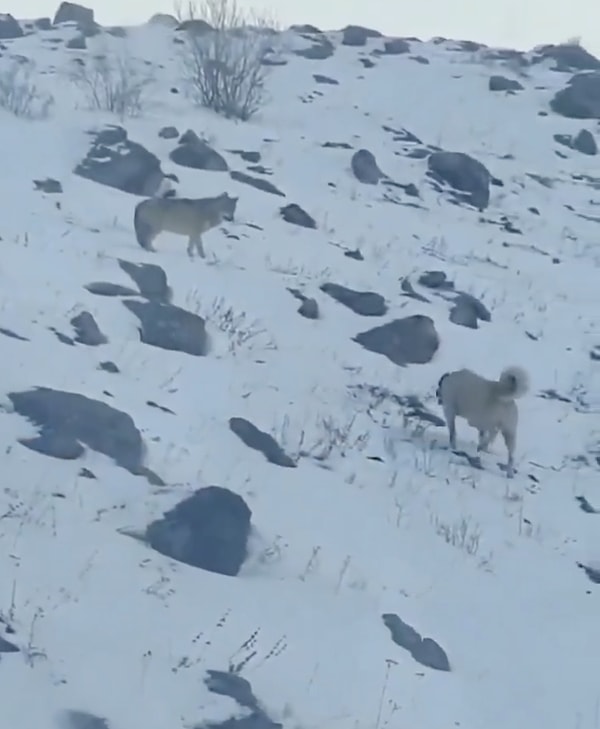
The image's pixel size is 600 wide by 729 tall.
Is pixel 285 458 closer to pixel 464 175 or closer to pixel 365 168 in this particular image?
pixel 365 168

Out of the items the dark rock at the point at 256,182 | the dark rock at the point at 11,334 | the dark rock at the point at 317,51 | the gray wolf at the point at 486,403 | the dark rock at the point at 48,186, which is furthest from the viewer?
the dark rock at the point at 317,51

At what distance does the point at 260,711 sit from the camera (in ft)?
23.1

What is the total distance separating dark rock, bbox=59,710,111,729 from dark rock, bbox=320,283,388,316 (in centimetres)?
1008

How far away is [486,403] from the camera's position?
12.2m

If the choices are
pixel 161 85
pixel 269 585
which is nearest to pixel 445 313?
pixel 269 585

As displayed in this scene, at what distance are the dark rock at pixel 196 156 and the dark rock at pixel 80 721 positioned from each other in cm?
1672

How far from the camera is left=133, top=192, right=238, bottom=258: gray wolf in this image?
16875 mm

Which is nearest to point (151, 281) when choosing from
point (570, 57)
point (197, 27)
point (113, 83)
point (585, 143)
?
point (113, 83)

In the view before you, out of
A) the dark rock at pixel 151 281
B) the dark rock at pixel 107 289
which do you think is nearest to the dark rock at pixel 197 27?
the dark rock at pixel 151 281

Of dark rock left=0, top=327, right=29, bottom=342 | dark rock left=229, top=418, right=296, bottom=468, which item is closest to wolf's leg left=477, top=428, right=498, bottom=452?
dark rock left=229, top=418, right=296, bottom=468

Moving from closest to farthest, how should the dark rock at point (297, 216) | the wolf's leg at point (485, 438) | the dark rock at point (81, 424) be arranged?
the dark rock at point (81, 424) → the wolf's leg at point (485, 438) → the dark rock at point (297, 216)

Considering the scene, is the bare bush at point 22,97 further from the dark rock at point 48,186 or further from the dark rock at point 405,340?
the dark rock at point 405,340

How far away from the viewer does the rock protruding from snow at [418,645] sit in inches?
321

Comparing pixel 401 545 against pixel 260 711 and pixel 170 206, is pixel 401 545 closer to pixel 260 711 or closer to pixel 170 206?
pixel 260 711
